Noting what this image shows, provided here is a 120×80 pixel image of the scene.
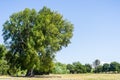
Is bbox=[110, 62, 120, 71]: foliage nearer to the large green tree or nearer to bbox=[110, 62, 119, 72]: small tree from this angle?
bbox=[110, 62, 119, 72]: small tree

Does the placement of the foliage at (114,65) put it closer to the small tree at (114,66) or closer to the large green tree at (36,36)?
the small tree at (114,66)

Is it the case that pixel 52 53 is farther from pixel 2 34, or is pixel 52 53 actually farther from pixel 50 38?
pixel 2 34

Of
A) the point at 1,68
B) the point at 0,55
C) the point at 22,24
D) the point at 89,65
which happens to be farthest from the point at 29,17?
the point at 89,65

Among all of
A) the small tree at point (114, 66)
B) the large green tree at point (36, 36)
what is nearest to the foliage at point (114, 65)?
the small tree at point (114, 66)

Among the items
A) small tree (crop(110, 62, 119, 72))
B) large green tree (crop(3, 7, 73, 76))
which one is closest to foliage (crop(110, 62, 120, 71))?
small tree (crop(110, 62, 119, 72))

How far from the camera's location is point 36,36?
2459 inches

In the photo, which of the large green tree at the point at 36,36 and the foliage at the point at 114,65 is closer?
the large green tree at the point at 36,36

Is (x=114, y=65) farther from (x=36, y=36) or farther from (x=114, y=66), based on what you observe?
(x=36, y=36)

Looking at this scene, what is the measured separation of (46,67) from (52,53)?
3413 millimetres

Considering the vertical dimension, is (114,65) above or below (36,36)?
above

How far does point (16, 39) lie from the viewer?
64.8 meters

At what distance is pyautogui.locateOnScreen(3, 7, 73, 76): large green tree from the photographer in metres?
62.7

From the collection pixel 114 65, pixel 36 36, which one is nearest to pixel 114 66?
pixel 114 65

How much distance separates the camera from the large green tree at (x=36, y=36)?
6266 centimetres
